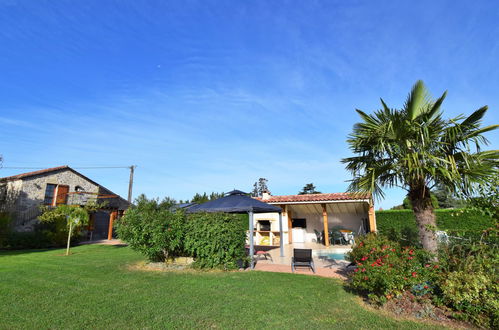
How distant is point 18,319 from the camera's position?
13.9ft

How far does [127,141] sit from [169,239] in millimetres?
12050

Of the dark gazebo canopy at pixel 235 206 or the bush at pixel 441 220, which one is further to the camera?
the bush at pixel 441 220

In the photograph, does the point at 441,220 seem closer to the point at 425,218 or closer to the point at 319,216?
the point at 319,216

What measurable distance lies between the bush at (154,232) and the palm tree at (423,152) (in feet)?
20.4

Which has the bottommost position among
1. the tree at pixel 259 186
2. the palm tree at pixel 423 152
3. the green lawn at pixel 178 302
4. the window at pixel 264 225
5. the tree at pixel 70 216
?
the green lawn at pixel 178 302

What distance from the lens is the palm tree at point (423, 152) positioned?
570 centimetres

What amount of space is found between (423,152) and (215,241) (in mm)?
6568

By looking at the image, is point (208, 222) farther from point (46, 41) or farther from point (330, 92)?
point (46, 41)

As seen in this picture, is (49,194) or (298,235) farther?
(298,235)

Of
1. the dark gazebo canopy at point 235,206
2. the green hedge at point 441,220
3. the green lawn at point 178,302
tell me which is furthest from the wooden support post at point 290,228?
the green lawn at point 178,302

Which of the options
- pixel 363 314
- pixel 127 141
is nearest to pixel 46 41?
pixel 127 141

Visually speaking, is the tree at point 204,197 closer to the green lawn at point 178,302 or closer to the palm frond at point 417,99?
the green lawn at point 178,302

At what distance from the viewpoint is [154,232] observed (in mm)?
8906

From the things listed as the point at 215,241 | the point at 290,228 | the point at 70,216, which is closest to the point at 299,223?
the point at 290,228
